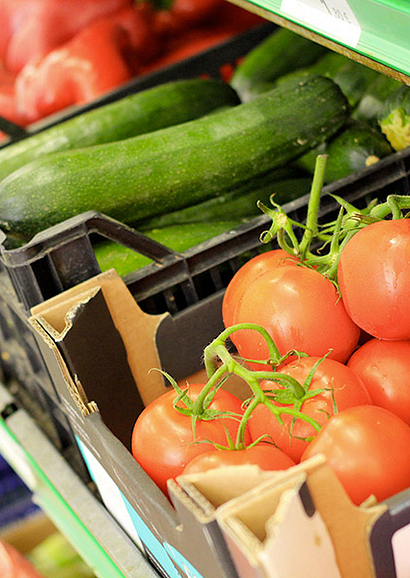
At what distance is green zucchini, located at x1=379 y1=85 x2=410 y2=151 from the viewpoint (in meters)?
1.19

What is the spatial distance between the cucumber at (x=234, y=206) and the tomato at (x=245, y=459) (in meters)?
0.66

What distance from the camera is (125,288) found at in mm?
959

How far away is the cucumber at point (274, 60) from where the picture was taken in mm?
1638

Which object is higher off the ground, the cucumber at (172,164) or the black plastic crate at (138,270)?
the cucumber at (172,164)

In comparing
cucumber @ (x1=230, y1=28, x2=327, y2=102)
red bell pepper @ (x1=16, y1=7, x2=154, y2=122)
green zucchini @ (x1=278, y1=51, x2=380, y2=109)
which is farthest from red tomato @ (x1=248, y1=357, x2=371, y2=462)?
red bell pepper @ (x1=16, y1=7, x2=154, y2=122)

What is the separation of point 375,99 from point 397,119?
0.41ft

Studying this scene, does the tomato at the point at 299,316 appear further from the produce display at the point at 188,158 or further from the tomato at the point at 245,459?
the produce display at the point at 188,158

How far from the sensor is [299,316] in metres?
0.74

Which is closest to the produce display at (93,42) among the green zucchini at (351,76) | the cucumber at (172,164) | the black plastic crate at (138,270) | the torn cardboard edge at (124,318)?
the green zucchini at (351,76)

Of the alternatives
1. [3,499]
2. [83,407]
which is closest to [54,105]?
[3,499]

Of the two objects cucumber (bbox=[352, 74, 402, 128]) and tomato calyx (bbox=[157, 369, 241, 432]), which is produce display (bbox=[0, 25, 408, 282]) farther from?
tomato calyx (bbox=[157, 369, 241, 432])

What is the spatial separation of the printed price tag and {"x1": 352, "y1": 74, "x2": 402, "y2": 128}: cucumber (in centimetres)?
55

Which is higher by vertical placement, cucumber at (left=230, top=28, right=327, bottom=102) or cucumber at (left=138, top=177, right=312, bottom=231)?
cucumber at (left=230, top=28, right=327, bottom=102)

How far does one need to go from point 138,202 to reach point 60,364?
0.44 meters
